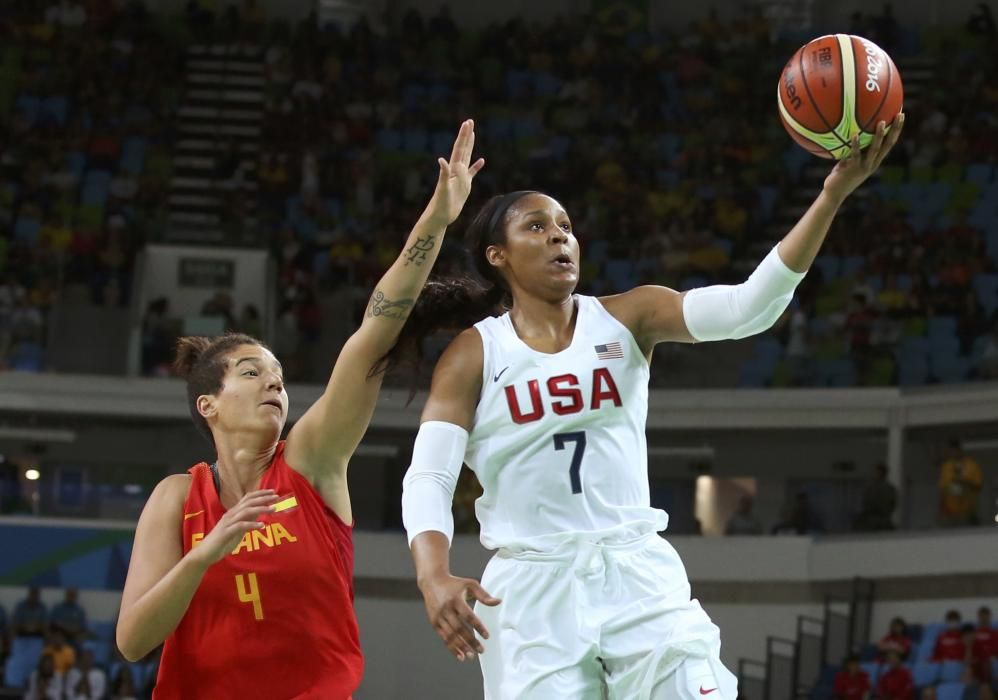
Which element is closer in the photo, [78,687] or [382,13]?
[78,687]

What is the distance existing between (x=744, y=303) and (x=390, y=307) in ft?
3.19

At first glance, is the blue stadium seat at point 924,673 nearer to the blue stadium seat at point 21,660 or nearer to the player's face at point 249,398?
the blue stadium seat at point 21,660

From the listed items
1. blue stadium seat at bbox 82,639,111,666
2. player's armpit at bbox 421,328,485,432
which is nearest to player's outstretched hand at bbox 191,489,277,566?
player's armpit at bbox 421,328,485,432

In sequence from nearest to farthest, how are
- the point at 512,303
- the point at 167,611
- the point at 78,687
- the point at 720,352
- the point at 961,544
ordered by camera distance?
the point at 167,611 → the point at 512,303 → the point at 78,687 → the point at 961,544 → the point at 720,352

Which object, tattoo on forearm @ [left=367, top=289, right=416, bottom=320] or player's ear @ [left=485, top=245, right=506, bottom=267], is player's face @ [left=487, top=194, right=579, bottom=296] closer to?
player's ear @ [left=485, top=245, right=506, bottom=267]

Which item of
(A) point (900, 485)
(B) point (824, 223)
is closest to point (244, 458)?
(B) point (824, 223)

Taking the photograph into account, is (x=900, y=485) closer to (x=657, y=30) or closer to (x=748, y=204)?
(x=748, y=204)

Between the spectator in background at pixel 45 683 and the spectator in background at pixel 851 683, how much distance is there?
711cm

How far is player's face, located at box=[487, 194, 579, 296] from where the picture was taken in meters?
4.64

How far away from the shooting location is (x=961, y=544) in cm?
1659

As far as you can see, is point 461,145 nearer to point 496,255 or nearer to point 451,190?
point 451,190

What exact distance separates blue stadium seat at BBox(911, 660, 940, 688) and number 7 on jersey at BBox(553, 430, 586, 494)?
10865mm

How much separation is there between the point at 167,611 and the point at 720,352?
14.0 meters

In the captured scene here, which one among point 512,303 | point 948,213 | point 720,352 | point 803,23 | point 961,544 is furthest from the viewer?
point 803,23
